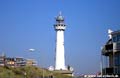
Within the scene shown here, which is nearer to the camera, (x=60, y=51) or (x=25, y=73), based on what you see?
(x=25, y=73)

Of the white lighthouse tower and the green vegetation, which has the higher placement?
the white lighthouse tower

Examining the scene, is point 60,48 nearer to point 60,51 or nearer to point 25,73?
point 60,51

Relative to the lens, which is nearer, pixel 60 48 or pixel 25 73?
pixel 25 73

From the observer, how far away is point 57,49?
137m

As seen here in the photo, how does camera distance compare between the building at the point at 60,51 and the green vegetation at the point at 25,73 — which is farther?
the building at the point at 60,51

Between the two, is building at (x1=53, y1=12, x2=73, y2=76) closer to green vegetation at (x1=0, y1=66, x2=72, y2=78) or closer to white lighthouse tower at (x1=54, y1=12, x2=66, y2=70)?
white lighthouse tower at (x1=54, y1=12, x2=66, y2=70)

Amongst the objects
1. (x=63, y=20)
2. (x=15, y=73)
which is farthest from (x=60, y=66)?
(x=15, y=73)

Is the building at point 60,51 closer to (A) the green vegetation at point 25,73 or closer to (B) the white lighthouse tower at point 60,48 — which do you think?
(B) the white lighthouse tower at point 60,48

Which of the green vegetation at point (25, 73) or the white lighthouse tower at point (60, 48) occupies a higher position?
the white lighthouse tower at point (60, 48)

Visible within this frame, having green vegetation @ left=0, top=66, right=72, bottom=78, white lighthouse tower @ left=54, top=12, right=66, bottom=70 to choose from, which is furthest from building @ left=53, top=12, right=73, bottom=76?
green vegetation @ left=0, top=66, right=72, bottom=78

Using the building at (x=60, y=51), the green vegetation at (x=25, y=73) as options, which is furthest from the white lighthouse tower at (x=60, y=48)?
the green vegetation at (x=25, y=73)

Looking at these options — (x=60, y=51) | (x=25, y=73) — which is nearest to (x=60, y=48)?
(x=60, y=51)

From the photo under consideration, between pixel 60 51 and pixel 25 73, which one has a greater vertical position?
pixel 60 51

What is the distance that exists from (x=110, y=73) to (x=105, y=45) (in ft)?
25.0
